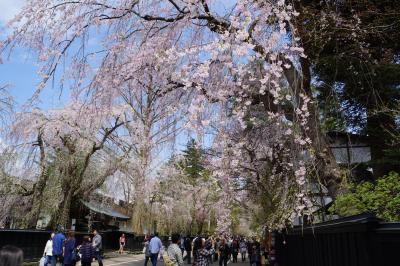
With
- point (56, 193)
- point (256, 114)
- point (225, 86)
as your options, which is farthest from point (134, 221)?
point (225, 86)

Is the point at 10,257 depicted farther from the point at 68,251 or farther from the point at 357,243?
the point at 68,251

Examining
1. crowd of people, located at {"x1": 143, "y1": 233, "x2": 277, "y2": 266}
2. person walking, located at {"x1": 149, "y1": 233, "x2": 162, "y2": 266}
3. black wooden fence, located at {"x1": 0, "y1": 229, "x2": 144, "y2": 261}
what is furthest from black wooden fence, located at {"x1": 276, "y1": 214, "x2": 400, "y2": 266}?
black wooden fence, located at {"x1": 0, "y1": 229, "x2": 144, "y2": 261}

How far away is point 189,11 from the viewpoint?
8242mm

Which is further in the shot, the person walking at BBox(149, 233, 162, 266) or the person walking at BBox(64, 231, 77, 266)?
the person walking at BBox(149, 233, 162, 266)

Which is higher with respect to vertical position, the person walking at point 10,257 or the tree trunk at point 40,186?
the tree trunk at point 40,186

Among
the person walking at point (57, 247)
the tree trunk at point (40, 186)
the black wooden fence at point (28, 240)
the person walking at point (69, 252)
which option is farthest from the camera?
the tree trunk at point (40, 186)

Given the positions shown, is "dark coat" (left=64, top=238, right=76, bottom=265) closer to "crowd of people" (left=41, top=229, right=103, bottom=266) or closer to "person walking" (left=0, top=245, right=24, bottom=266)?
"crowd of people" (left=41, top=229, right=103, bottom=266)

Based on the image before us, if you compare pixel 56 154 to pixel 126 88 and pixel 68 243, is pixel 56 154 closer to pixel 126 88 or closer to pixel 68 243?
pixel 68 243

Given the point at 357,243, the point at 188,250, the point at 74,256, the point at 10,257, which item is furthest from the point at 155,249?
the point at 10,257

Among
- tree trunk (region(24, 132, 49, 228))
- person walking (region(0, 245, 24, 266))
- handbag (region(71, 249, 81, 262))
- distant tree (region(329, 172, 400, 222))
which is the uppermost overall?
tree trunk (region(24, 132, 49, 228))

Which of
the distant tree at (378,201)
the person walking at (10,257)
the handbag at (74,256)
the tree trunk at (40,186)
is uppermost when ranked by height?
the tree trunk at (40,186)

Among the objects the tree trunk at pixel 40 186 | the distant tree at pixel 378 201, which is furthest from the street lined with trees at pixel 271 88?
the tree trunk at pixel 40 186

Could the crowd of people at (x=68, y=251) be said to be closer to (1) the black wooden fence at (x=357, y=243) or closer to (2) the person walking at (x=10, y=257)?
(1) the black wooden fence at (x=357, y=243)

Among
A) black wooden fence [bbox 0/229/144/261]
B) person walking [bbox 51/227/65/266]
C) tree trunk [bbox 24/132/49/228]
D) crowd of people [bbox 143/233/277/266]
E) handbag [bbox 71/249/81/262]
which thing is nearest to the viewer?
crowd of people [bbox 143/233/277/266]
